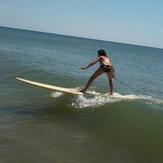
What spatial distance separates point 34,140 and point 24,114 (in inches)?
113

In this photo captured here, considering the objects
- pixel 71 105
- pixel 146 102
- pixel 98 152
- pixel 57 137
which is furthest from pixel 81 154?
pixel 146 102

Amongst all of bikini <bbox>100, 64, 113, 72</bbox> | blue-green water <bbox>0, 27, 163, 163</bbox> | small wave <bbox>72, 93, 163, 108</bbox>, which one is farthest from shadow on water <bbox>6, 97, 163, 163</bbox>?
bikini <bbox>100, 64, 113, 72</bbox>

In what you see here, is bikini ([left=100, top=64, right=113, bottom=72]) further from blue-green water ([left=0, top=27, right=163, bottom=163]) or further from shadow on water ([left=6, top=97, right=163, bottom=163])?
shadow on water ([left=6, top=97, right=163, bottom=163])

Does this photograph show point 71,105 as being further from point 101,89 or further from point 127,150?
point 101,89

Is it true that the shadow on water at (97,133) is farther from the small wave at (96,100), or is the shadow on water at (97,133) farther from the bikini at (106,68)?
the bikini at (106,68)

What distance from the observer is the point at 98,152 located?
33.4 ft

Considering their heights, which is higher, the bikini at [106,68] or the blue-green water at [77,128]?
the bikini at [106,68]

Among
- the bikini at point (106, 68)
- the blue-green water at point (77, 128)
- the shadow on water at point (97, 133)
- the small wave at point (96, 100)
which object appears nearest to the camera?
the blue-green water at point (77, 128)

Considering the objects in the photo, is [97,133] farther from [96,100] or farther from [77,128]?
[96,100]

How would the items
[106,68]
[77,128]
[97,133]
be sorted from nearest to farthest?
[97,133]
[77,128]
[106,68]

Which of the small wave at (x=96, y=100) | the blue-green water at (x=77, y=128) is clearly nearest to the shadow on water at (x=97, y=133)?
the blue-green water at (x=77, y=128)

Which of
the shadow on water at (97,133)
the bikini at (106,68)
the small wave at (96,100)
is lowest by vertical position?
the shadow on water at (97,133)

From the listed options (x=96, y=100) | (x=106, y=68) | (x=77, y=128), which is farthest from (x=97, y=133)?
(x=96, y=100)

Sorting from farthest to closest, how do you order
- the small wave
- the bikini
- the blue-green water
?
the small wave → the bikini → the blue-green water
